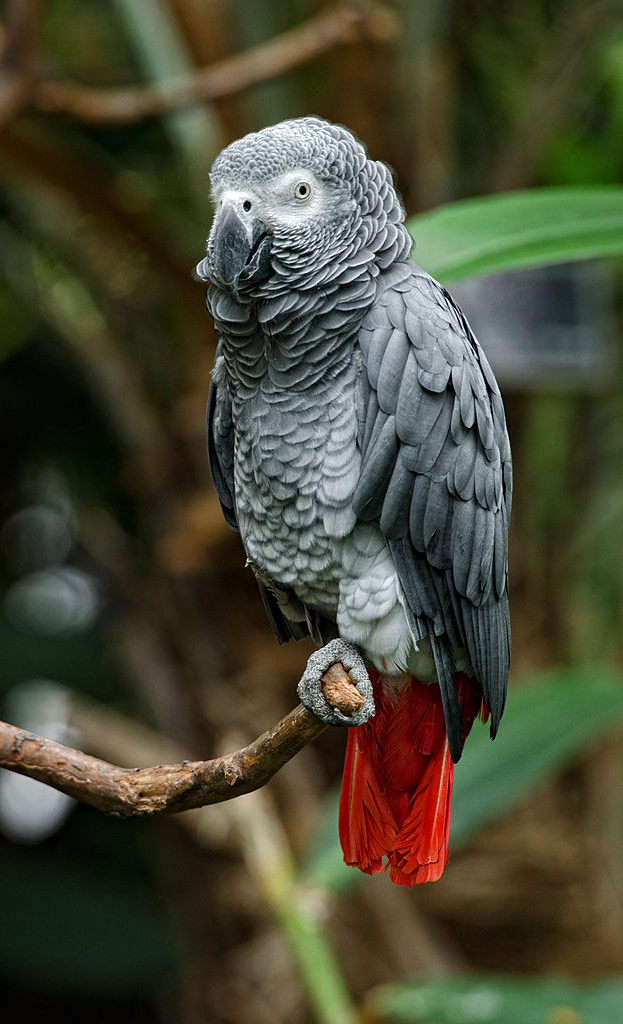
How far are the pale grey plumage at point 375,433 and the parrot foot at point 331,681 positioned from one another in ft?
0.04

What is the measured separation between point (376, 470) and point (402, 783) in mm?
229

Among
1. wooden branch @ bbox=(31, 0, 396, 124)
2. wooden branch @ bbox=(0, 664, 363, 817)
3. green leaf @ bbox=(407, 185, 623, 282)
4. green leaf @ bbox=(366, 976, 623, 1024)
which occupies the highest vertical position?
wooden branch @ bbox=(31, 0, 396, 124)

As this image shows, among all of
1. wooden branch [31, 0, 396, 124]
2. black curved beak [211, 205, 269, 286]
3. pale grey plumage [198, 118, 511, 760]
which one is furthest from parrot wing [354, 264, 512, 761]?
wooden branch [31, 0, 396, 124]

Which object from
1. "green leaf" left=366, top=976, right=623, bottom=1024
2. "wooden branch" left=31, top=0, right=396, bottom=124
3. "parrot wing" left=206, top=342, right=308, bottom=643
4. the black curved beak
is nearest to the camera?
the black curved beak

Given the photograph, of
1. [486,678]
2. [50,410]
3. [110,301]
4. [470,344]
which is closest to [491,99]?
[110,301]

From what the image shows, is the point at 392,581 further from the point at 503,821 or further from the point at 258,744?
the point at 503,821

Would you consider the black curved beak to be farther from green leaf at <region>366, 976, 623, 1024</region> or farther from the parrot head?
green leaf at <region>366, 976, 623, 1024</region>

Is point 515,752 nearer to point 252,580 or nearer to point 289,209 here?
point 252,580

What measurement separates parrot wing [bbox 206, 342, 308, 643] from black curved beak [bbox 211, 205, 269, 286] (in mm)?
126

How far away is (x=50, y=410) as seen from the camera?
2.09 m

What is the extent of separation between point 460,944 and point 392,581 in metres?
1.10

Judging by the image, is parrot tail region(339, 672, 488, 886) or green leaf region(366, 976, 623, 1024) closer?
parrot tail region(339, 672, 488, 886)

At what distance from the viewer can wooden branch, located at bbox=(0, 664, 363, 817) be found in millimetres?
607

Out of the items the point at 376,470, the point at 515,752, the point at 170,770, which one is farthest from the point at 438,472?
the point at 515,752
